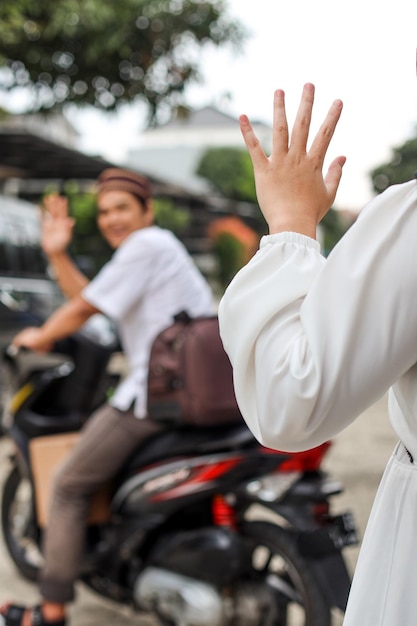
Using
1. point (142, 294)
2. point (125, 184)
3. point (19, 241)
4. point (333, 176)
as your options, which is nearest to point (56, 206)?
point (125, 184)

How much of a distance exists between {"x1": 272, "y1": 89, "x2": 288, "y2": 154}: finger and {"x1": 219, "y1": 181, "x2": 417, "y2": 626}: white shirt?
0.43ft

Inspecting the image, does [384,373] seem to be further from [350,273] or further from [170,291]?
[170,291]

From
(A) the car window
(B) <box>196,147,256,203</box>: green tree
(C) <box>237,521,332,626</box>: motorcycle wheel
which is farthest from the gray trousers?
(B) <box>196,147,256,203</box>: green tree

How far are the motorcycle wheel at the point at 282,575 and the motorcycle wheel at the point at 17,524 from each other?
1.29 m

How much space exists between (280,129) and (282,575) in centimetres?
203

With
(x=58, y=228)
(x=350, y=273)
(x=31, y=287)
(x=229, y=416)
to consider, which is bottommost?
(x=31, y=287)

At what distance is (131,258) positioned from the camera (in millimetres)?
3148

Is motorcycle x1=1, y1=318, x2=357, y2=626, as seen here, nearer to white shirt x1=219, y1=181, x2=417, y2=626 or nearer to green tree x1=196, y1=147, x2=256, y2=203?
white shirt x1=219, y1=181, x2=417, y2=626

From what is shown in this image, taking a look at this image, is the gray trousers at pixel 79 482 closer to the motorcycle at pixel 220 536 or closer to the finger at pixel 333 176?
the motorcycle at pixel 220 536

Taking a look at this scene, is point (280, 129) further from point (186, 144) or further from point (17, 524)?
point (186, 144)

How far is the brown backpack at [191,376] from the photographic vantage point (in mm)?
2934

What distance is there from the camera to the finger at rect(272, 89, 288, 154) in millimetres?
1260

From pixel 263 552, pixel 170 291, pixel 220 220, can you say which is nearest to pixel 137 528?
pixel 263 552

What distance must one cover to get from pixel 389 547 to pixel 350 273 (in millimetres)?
377
